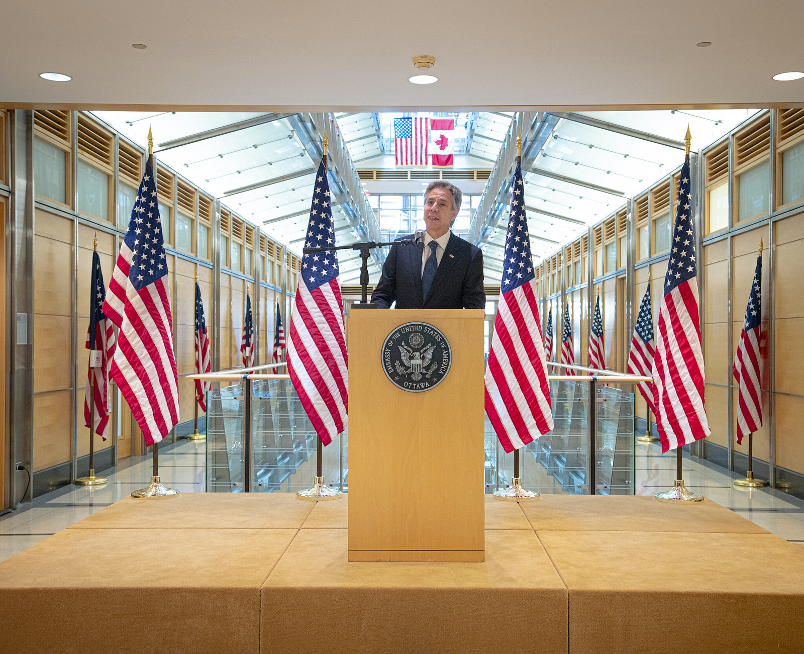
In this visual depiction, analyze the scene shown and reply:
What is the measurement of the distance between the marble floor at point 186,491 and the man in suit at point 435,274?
312 cm

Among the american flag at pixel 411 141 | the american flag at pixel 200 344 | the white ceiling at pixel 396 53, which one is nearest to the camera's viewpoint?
the white ceiling at pixel 396 53

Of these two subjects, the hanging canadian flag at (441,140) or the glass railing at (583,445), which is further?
the hanging canadian flag at (441,140)

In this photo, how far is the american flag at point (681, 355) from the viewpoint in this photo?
491 centimetres

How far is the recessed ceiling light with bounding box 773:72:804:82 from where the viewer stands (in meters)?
4.64

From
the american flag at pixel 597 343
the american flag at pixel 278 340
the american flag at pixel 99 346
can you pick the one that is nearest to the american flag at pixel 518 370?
the american flag at pixel 99 346

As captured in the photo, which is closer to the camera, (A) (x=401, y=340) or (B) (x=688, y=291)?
(A) (x=401, y=340)

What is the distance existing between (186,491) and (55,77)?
3693 mm

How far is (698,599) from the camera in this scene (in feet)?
8.34

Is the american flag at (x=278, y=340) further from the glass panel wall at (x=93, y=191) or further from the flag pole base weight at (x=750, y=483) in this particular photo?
the flag pole base weight at (x=750, y=483)

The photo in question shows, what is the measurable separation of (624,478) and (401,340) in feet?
11.4

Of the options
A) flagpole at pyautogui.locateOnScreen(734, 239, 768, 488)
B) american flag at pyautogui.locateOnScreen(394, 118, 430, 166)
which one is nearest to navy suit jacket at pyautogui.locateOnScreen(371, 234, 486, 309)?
flagpole at pyautogui.locateOnScreen(734, 239, 768, 488)

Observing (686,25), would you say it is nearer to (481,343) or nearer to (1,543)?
(481,343)

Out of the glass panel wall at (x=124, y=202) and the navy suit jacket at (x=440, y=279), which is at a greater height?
the glass panel wall at (x=124, y=202)

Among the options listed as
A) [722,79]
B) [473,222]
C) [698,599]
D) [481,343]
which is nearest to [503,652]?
[698,599]
